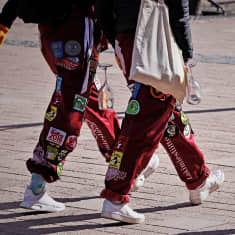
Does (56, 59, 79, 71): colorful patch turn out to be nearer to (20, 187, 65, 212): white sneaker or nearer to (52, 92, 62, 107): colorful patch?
(52, 92, 62, 107): colorful patch

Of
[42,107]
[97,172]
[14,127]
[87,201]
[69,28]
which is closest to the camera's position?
[69,28]

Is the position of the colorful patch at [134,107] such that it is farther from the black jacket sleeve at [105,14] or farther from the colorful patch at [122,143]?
the black jacket sleeve at [105,14]

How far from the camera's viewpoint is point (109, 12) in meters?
3.91

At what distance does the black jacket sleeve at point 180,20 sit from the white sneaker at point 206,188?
1.01 m

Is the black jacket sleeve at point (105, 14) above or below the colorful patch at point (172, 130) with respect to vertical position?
above

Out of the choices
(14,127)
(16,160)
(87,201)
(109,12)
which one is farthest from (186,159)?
(14,127)

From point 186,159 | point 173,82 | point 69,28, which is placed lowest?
point 186,159

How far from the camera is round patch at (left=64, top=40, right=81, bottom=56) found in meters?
4.06

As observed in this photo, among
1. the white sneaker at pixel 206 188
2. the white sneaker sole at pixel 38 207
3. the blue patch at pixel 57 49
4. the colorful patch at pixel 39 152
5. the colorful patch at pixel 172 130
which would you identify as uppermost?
the blue patch at pixel 57 49

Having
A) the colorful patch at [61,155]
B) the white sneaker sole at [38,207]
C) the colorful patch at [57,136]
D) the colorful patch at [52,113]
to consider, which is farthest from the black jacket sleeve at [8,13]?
the white sneaker sole at [38,207]

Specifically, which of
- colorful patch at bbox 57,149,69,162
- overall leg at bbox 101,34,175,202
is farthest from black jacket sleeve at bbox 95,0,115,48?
colorful patch at bbox 57,149,69,162

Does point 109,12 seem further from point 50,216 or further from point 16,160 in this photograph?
point 16,160

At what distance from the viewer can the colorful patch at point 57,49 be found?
4.08 m

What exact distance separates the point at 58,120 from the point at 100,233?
72 centimetres
